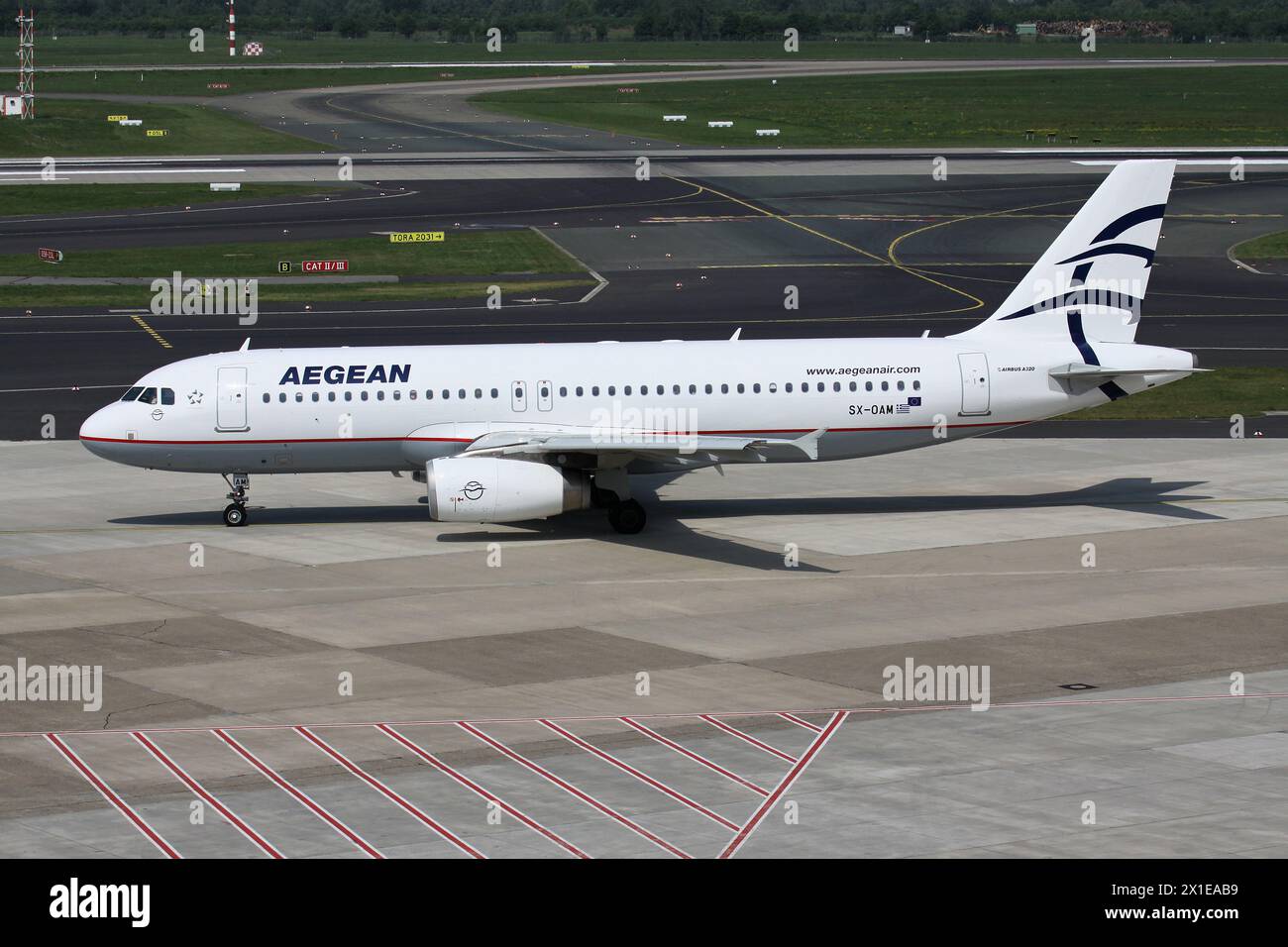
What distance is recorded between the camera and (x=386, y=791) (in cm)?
2686

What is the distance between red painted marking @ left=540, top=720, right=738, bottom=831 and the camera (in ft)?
84.4

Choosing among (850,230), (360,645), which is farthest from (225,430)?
(850,230)

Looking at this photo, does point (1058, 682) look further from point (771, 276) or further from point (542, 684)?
point (771, 276)

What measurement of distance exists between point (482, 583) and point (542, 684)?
8251 mm

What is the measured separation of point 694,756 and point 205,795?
753 cm

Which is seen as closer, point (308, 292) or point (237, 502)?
point (237, 502)

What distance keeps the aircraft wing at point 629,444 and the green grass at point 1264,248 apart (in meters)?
52.8

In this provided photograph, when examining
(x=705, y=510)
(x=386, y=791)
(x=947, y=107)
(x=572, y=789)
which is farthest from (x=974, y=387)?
(x=947, y=107)

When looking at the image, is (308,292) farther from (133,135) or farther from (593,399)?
(133,135)

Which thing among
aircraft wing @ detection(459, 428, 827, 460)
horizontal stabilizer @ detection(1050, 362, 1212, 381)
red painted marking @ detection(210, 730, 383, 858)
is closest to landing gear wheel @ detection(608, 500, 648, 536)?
aircraft wing @ detection(459, 428, 827, 460)

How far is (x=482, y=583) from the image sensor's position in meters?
40.5

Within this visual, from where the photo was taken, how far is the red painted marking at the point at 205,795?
24.5 metres

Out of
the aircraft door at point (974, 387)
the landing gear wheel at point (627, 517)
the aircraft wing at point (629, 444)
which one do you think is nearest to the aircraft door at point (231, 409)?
the aircraft wing at point (629, 444)

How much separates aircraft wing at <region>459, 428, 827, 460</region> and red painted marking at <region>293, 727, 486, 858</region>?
1427cm
